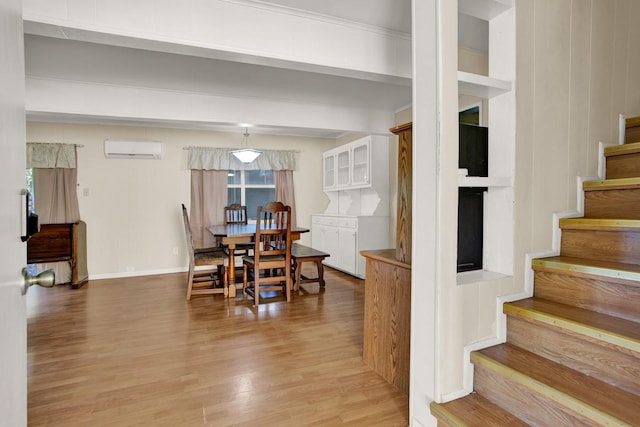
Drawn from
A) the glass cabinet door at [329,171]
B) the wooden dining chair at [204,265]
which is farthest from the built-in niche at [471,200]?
the glass cabinet door at [329,171]

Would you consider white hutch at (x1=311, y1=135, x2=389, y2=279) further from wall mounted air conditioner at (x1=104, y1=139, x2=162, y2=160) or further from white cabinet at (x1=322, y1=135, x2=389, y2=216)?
wall mounted air conditioner at (x1=104, y1=139, x2=162, y2=160)

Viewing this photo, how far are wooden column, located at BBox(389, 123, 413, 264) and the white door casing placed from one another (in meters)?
1.61

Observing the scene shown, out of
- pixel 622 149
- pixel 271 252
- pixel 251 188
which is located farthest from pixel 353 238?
pixel 622 149

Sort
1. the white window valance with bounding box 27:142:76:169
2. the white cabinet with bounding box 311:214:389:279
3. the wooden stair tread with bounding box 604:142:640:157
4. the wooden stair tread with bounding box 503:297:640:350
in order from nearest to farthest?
1. the wooden stair tread with bounding box 503:297:640:350
2. the wooden stair tread with bounding box 604:142:640:157
3. the white window valance with bounding box 27:142:76:169
4. the white cabinet with bounding box 311:214:389:279

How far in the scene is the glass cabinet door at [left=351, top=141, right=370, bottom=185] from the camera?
15.8 ft

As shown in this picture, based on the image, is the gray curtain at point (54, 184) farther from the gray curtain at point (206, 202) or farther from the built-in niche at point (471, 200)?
the built-in niche at point (471, 200)

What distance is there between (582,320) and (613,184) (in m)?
0.80

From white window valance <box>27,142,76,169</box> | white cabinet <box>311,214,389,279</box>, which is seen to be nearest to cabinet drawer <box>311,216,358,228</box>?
white cabinet <box>311,214,389,279</box>

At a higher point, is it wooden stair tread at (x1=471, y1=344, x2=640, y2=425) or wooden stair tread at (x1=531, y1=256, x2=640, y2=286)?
wooden stair tread at (x1=531, y1=256, x2=640, y2=286)

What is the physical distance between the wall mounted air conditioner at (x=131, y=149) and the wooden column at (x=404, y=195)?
4.45m

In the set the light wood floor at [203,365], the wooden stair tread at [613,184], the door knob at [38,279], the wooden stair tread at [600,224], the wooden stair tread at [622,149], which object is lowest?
the light wood floor at [203,365]

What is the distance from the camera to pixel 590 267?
4.56ft

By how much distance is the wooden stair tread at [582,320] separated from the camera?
1147mm

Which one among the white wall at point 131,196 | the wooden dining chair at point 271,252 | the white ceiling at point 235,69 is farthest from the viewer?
the white wall at point 131,196
